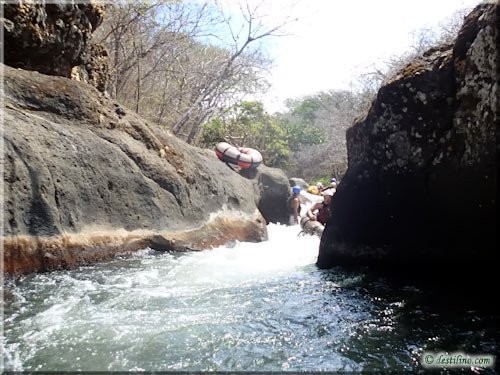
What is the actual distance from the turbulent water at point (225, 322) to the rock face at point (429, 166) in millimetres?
489

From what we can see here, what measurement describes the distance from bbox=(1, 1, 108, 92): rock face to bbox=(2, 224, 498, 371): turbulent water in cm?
321

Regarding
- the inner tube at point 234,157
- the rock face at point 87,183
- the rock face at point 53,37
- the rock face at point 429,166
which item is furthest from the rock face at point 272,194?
the rock face at point 429,166

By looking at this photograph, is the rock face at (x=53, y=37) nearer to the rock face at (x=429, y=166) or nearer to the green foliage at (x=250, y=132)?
the rock face at (x=429, y=166)

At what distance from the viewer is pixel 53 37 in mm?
5973

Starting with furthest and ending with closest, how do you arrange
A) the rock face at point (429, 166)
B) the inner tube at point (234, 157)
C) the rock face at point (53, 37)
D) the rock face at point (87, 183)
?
the inner tube at point (234, 157)
the rock face at point (53, 37)
the rock face at point (87, 183)
the rock face at point (429, 166)

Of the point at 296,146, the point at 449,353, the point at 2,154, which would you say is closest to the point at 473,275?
the point at 449,353

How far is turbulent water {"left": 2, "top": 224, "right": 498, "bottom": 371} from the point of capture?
8.08 ft

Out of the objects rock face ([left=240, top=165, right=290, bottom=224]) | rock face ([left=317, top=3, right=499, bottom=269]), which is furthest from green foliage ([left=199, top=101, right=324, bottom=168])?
rock face ([left=317, top=3, right=499, bottom=269])

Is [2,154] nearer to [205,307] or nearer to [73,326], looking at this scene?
[73,326]

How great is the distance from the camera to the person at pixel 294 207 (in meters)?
13.0

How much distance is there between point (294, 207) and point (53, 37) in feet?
28.2

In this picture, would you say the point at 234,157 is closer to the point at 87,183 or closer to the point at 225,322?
the point at 87,183

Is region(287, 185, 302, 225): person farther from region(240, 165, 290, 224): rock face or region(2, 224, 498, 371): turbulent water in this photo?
region(2, 224, 498, 371): turbulent water

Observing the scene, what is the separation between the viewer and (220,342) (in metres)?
2.72
